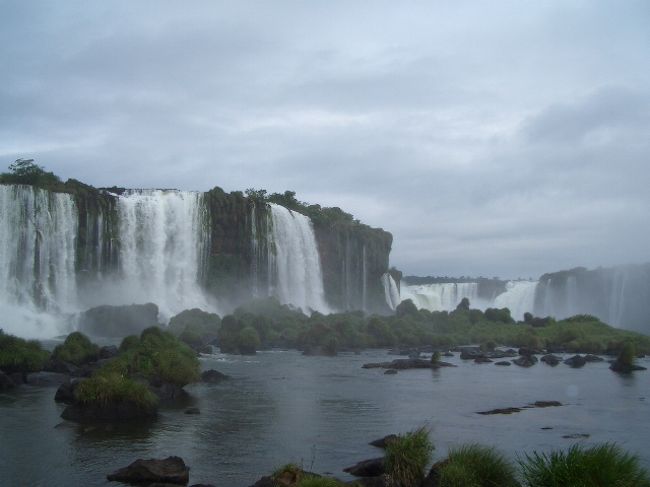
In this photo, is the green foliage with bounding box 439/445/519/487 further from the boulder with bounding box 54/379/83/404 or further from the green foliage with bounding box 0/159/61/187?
the green foliage with bounding box 0/159/61/187

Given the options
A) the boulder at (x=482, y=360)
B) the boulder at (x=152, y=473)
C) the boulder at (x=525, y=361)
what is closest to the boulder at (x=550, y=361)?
the boulder at (x=525, y=361)

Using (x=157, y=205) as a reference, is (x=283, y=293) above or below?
below

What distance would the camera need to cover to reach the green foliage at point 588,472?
8.77 m

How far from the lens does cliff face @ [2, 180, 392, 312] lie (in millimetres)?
57688

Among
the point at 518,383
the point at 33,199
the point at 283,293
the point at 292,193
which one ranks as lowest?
the point at 518,383

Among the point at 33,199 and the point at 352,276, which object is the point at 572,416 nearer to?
the point at 33,199

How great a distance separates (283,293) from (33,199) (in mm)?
29598

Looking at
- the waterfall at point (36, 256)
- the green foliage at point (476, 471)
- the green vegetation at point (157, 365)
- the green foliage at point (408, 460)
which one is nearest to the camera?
the green foliage at point (476, 471)

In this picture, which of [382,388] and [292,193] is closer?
[382,388]

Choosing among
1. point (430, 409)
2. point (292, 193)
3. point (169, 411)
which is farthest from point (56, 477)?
point (292, 193)

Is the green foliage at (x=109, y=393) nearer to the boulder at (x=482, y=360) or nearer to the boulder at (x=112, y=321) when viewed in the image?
the boulder at (x=482, y=360)

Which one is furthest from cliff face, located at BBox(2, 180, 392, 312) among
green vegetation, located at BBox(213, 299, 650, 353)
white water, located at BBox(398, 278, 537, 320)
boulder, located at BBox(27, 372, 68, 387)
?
boulder, located at BBox(27, 372, 68, 387)

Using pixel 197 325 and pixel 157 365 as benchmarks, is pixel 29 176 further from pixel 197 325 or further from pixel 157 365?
pixel 157 365

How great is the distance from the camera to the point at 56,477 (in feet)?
45.1
